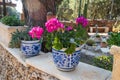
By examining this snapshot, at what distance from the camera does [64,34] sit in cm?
165

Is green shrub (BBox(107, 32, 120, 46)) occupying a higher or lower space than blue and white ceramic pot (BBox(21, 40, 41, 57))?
higher

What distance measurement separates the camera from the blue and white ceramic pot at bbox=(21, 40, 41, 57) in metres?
2.09

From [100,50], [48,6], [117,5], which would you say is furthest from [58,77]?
[117,5]

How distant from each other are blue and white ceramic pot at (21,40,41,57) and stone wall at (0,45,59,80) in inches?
6.8

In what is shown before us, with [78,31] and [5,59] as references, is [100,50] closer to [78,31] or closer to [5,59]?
[5,59]

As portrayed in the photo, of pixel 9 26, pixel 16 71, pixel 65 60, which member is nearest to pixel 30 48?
pixel 16 71

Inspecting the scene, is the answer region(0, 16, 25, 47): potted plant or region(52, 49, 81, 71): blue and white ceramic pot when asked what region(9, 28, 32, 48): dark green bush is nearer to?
region(0, 16, 25, 47): potted plant

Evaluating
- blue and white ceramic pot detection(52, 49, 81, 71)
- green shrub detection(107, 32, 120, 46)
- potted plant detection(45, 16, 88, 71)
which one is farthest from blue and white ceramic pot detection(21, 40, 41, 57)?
green shrub detection(107, 32, 120, 46)

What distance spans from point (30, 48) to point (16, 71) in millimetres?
558

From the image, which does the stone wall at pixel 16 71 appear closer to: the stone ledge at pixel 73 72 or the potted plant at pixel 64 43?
the stone ledge at pixel 73 72

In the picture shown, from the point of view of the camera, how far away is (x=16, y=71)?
246 cm

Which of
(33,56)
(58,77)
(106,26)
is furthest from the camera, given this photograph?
(106,26)

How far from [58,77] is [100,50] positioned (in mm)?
5063

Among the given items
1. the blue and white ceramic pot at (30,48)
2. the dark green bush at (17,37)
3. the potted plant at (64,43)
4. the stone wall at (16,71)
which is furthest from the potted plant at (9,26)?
the potted plant at (64,43)
